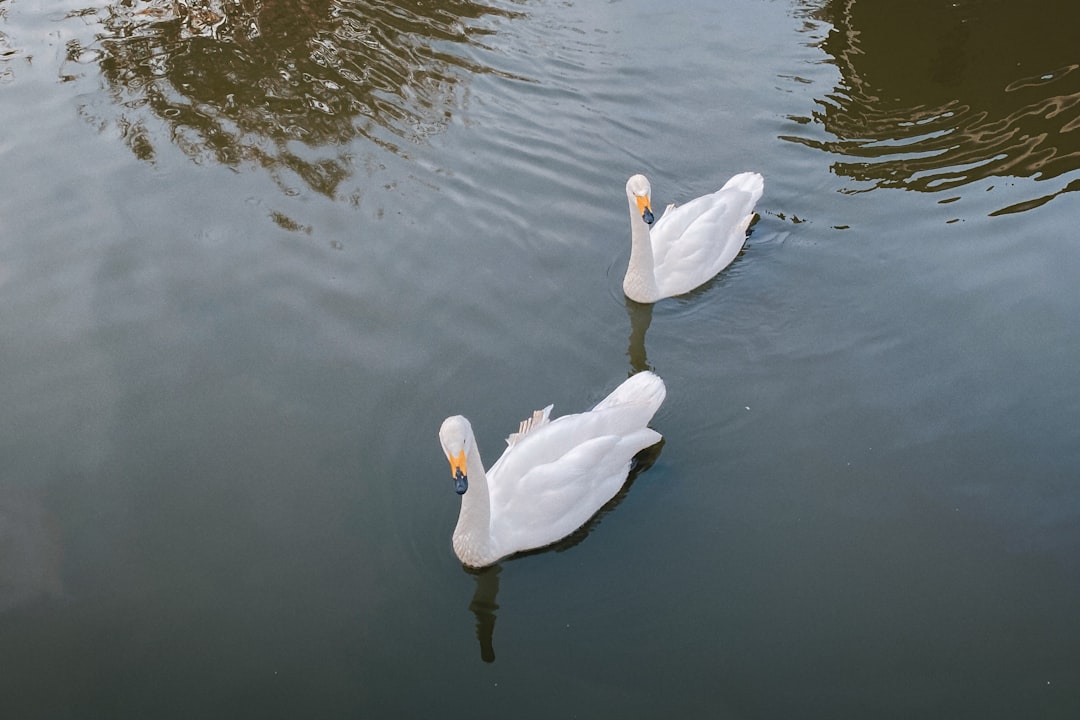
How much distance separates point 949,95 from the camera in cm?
1041

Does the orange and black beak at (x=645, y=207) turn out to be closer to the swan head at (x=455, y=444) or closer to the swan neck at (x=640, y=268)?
the swan neck at (x=640, y=268)

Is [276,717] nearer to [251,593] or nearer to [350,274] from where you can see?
[251,593]

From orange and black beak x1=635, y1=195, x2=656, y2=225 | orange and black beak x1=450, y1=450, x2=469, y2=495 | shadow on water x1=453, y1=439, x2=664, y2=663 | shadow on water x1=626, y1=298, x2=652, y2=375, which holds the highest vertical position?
orange and black beak x1=635, y1=195, x2=656, y2=225

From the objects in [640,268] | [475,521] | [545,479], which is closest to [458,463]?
[475,521]

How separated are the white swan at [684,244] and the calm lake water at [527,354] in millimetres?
204

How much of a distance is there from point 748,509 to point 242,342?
3.82 m

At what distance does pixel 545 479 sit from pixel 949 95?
6.87 meters

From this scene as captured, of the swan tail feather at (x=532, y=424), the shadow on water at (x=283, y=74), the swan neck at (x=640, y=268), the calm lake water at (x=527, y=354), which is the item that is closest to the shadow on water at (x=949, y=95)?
the calm lake water at (x=527, y=354)

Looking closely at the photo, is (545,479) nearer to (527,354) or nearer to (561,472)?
(561,472)

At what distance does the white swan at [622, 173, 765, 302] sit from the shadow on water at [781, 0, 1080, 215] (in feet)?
5.70

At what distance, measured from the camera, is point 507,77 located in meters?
10.8

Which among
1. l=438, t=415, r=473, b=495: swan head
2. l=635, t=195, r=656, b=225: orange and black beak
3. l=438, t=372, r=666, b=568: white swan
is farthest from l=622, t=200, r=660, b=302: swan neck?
l=438, t=415, r=473, b=495: swan head

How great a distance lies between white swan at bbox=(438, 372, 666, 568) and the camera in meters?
5.73

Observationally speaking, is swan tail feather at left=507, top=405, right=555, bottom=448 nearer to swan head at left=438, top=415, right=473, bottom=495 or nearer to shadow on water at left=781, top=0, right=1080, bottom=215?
swan head at left=438, top=415, right=473, bottom=495
